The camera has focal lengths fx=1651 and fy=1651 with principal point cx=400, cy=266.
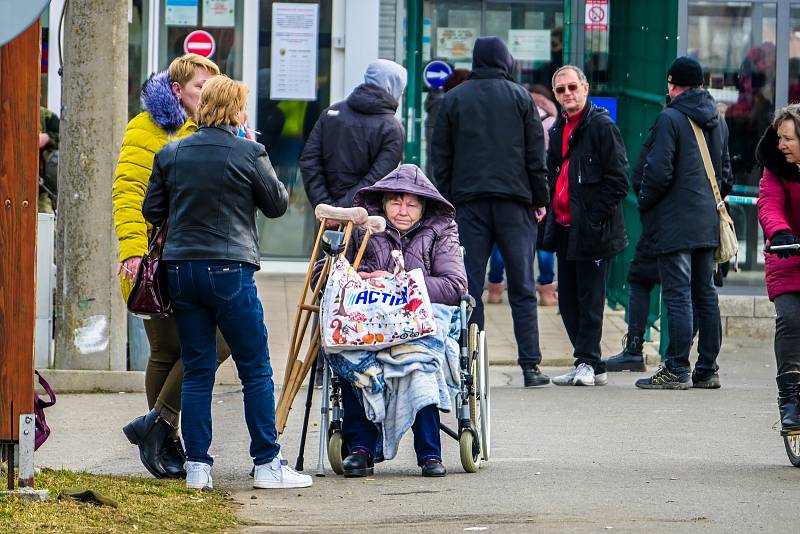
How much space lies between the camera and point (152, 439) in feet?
22.5

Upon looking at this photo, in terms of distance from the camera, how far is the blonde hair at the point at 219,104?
6453 millimetres

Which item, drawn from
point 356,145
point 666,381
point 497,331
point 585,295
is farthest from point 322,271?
point 497,331

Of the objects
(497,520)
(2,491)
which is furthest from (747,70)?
(2,491)

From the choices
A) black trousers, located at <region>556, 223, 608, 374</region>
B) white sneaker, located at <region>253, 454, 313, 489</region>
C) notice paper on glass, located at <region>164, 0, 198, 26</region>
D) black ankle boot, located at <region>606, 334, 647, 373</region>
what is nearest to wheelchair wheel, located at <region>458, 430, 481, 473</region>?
white sneaker, located at <region>253, 454, 313, 489</region>

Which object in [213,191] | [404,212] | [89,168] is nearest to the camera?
[213,191]

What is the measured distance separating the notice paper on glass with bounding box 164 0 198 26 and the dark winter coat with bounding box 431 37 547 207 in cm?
458

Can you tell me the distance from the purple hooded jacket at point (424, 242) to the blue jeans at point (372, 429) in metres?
0.53

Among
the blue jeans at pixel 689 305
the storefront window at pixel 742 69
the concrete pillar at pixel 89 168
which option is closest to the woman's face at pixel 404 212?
the concrete pillar at pixel 89 168

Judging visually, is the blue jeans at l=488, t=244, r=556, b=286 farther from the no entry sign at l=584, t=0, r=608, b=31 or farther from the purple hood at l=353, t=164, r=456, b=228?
the purple hood at l=353, t=164, r=456, b=228

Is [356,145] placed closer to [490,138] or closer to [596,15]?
[490,138]

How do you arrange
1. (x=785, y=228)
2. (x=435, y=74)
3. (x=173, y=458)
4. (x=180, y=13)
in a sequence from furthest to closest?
1. (x=180, y=13)
2. (x=435, y=74)
3. (x=785, y=228)
4. (x=173, y=458)

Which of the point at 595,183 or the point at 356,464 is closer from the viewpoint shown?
the point at 356,464

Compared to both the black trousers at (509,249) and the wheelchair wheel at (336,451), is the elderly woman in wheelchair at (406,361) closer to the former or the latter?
the wheelchair wheel at (336,451)

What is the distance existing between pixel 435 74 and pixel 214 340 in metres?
7.46
